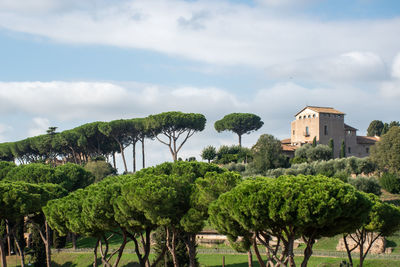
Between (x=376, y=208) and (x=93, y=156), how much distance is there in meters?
65.0

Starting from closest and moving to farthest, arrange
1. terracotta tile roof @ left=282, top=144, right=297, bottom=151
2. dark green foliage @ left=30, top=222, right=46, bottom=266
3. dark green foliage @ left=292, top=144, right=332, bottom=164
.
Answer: dark green foliage @ left=30, top=222, right=46, bottom=266
dark green foliage @ left=292, top=144, right=332, bottom=164
terracotta tile roof @ left=282, top=144, right=297, bottom=151

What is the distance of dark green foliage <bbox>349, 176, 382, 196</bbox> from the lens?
51.9 m

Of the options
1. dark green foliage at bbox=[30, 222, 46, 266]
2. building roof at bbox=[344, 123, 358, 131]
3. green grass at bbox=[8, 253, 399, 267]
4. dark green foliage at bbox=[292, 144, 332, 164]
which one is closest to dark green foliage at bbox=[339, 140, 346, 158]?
building roof at bbox=[344, 123, 358, 131]

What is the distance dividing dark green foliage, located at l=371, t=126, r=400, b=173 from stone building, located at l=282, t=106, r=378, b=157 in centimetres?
1834

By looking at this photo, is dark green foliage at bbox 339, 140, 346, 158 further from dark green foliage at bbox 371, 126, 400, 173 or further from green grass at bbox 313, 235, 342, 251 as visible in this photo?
green grass at bbox 313, 235, 342, 251

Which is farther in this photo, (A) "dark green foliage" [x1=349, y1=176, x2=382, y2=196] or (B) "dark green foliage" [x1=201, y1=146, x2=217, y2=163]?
(B) "dark green foliage" [x1=201, y1=146, x2=217, y2=163]

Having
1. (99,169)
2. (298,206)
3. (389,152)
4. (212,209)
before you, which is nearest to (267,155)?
(389,152)

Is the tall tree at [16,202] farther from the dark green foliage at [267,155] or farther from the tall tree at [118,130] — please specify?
the tall tree at [118,130]

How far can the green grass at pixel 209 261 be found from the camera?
3388 cm

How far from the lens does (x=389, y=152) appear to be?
197 feet

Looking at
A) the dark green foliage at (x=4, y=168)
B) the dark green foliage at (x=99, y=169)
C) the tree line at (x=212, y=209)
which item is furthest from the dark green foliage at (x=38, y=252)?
the dark green foliage at (x=99, y=169)

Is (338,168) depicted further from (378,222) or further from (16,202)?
(16,202)

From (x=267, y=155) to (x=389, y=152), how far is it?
14.3 m

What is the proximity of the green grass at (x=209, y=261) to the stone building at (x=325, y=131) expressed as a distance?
4260 centimetres
